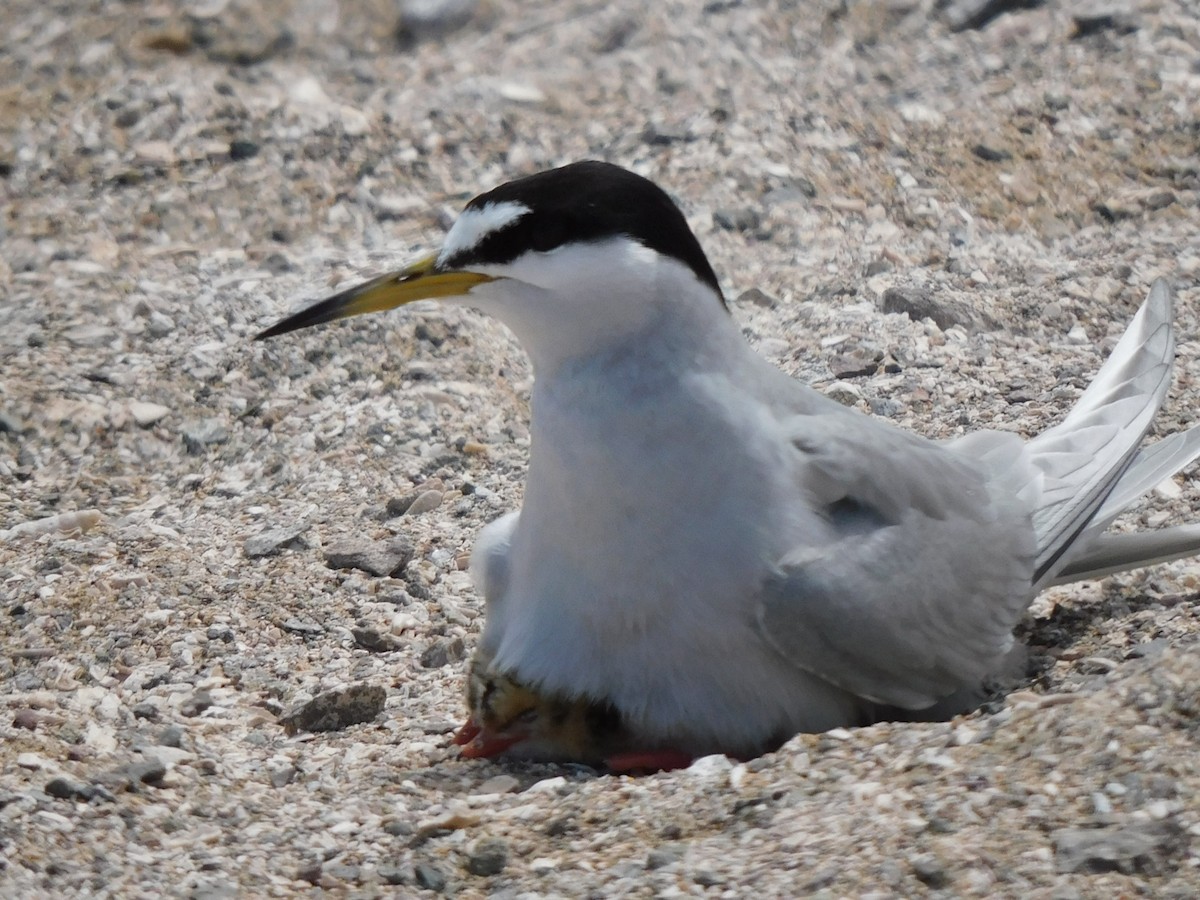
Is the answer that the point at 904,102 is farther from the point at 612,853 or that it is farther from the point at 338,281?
the point at 612,853

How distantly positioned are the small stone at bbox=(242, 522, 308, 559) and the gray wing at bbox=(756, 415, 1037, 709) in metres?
1.78

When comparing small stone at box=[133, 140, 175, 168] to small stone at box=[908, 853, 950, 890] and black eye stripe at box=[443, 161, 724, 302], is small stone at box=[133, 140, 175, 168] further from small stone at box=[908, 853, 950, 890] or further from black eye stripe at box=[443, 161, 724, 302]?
small stone at box=[908, 853, 950, 890]

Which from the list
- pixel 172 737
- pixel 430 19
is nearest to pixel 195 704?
pixel 172 737

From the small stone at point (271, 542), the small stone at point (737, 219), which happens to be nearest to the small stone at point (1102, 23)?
the small stone at point (737, 219)

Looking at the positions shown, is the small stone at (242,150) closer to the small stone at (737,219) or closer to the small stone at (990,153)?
the small stone at (737,219)

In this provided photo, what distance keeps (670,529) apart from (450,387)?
7.18ft

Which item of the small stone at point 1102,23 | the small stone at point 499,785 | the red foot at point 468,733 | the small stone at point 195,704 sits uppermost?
the small stone at point 1102,23

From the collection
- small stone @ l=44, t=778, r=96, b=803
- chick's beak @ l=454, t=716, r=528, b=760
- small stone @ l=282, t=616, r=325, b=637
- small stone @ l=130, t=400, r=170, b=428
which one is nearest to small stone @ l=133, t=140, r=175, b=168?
small stone @ l=130, t=400, r=170, b=428

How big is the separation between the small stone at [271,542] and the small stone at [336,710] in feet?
2.87

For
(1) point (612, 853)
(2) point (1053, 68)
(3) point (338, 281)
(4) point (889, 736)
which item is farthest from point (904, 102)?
(1) point (612, 853)

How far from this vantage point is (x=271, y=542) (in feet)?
16.9

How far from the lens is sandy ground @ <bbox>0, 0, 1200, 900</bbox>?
346cm

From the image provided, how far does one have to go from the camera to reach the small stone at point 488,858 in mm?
3451

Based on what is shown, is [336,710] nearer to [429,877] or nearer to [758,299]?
[429,877]
